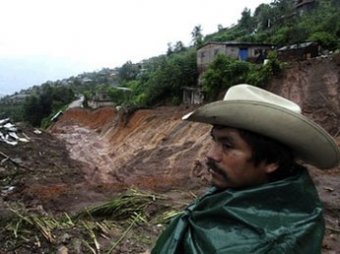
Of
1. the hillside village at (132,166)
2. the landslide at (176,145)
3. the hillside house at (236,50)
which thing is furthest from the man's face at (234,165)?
the hillside house at (236,50)

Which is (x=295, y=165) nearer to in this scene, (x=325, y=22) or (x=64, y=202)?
(x=64, y=202)

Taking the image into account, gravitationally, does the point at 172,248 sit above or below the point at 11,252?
above

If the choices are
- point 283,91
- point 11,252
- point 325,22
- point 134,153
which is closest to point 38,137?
point 134,153

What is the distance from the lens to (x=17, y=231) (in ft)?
20.0

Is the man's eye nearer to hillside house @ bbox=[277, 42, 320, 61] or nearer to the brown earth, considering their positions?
the brown earth

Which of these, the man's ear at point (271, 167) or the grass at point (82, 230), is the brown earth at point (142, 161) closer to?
the grass at point (82, 230)

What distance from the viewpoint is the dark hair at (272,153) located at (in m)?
1.28

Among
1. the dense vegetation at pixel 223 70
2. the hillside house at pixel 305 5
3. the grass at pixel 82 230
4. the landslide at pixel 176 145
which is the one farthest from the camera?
the hillside house at pixel 305 5

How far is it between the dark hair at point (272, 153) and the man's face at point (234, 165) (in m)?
0.01

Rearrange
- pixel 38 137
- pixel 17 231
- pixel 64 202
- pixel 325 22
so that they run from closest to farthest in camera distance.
Answer: pixel 17 231
pixel 64 202
pixel 38 137
pixel 325 22

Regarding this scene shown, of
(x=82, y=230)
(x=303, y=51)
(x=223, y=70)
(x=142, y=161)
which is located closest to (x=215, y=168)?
(x=82, y=230)

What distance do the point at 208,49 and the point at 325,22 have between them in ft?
22.8

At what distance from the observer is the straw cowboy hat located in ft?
4.01

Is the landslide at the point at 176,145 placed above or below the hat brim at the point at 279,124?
below
